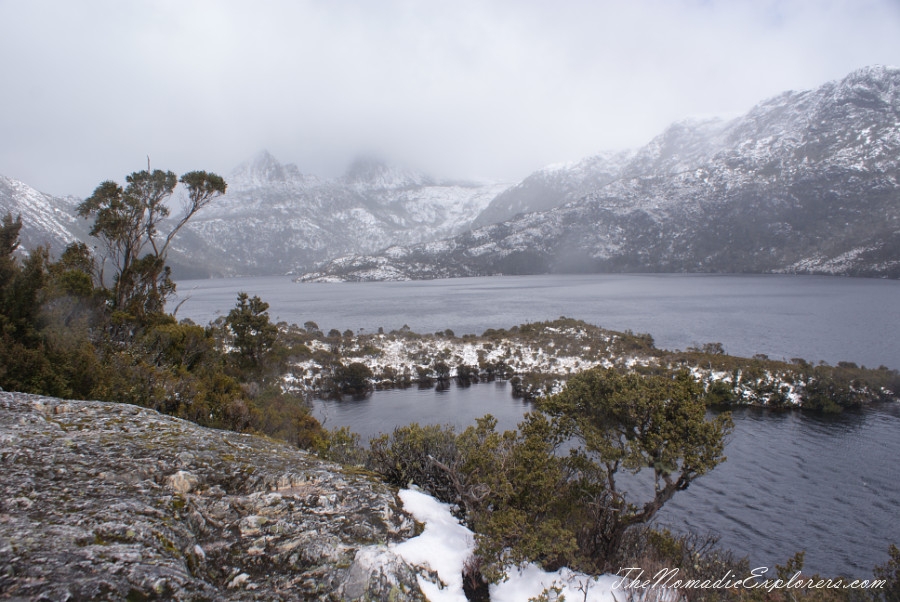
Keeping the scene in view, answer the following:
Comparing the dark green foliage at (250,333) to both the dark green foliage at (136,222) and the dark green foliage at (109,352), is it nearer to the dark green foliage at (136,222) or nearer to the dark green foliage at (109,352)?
the dark green foliage at (109,352)

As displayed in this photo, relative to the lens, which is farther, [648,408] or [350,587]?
[648,408]

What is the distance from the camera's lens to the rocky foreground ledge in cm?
406

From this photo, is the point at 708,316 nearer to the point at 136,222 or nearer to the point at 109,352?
the point at 136,222

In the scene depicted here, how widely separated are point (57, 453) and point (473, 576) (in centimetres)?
652

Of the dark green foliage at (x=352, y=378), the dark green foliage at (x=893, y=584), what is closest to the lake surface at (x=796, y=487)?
the dark green foliage at (x=893, y=584)

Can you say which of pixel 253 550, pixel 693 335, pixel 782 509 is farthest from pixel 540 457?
pixel 693 335

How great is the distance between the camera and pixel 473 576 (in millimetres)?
7328

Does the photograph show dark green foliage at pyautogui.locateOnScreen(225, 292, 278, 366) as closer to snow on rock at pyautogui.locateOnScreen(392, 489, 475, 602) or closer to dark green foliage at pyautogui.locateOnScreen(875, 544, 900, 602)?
snow on rock at pyautogui.locateOnScreen(392, 489, 475, 602)

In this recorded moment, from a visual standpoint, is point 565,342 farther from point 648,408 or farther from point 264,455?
point 264,455

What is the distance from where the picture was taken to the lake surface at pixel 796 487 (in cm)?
2003

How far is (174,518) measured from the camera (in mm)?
5488

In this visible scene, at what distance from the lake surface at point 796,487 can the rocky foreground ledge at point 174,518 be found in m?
19.9

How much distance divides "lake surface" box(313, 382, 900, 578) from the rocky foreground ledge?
19.9 m

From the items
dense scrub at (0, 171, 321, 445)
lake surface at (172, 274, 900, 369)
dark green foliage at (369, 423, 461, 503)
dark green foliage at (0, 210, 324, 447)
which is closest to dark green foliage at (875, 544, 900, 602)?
dark green foliage at (369, 423, 461, 503)
